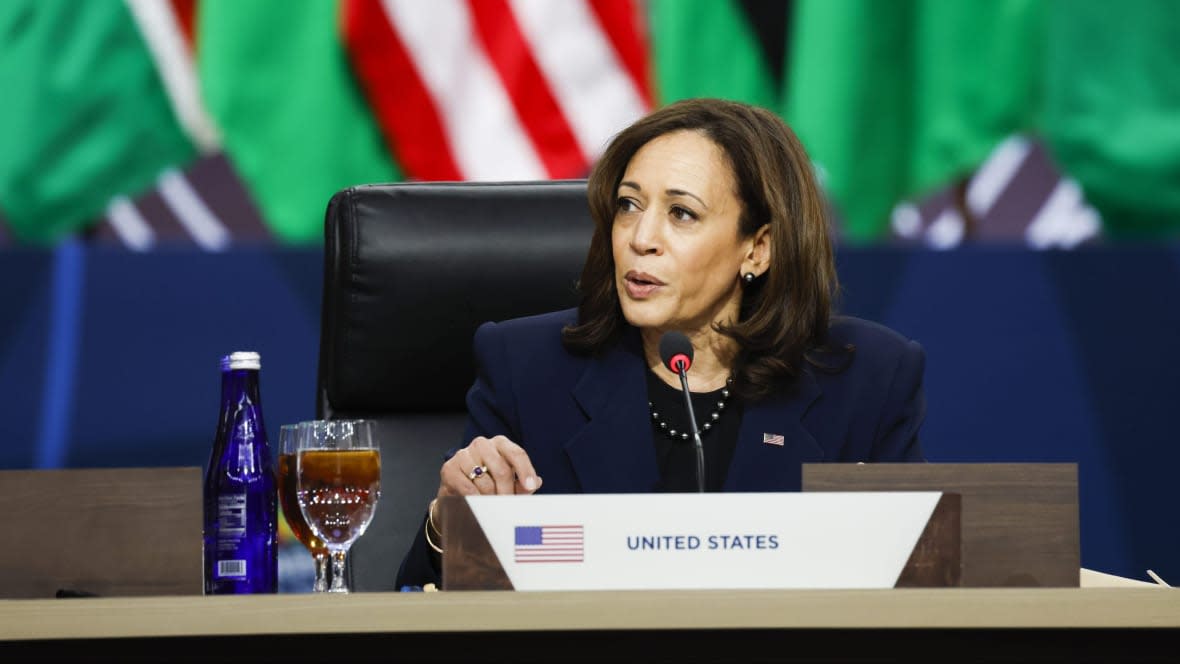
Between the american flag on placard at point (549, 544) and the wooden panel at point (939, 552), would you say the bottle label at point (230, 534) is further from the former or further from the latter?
the wooden panel at point (939, 552)

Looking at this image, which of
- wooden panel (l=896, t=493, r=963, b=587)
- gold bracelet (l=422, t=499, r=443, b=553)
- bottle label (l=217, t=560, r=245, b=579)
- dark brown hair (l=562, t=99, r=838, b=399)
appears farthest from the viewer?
dark brown hair (l=562, t=99, r=838, b=399)

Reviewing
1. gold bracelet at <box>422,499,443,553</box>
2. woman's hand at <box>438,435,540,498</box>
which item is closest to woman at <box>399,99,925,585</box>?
gold bracelet at <box>422,499,443,553</box>

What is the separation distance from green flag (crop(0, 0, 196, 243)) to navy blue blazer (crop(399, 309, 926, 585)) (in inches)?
44.9

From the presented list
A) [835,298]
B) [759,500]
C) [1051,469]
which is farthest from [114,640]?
[835,298]

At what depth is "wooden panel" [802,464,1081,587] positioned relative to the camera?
1.03m

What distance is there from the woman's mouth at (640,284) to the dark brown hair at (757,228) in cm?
8

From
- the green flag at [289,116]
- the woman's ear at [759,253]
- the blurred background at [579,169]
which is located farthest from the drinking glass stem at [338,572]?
the green flag at [289,116]

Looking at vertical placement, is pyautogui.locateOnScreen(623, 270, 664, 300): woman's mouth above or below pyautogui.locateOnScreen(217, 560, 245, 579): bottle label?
above

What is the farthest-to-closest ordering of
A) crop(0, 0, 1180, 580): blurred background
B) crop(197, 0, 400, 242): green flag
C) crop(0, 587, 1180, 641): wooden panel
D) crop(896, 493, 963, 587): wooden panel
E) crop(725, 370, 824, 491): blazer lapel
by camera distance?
crop(197, 0, 400, 242): green flag
crop(0, 0, 1180, 580): blurred background
crop(725, 370, 824, 491): blazer lapel
crop(896, 493, 963, 587): wooden panel
crop(0, 587, 1180, 641): wooden panel

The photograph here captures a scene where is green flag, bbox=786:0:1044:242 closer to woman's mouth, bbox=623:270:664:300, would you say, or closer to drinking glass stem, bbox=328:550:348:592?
woman's mouth, bbox=623:270:664:300

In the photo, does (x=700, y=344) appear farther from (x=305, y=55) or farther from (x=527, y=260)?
(x=305, y=55)

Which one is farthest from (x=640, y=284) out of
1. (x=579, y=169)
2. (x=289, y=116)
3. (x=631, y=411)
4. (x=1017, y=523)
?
(x=289, y=116)

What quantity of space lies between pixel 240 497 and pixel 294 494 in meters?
0.05

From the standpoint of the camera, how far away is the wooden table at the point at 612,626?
0.88 meters
